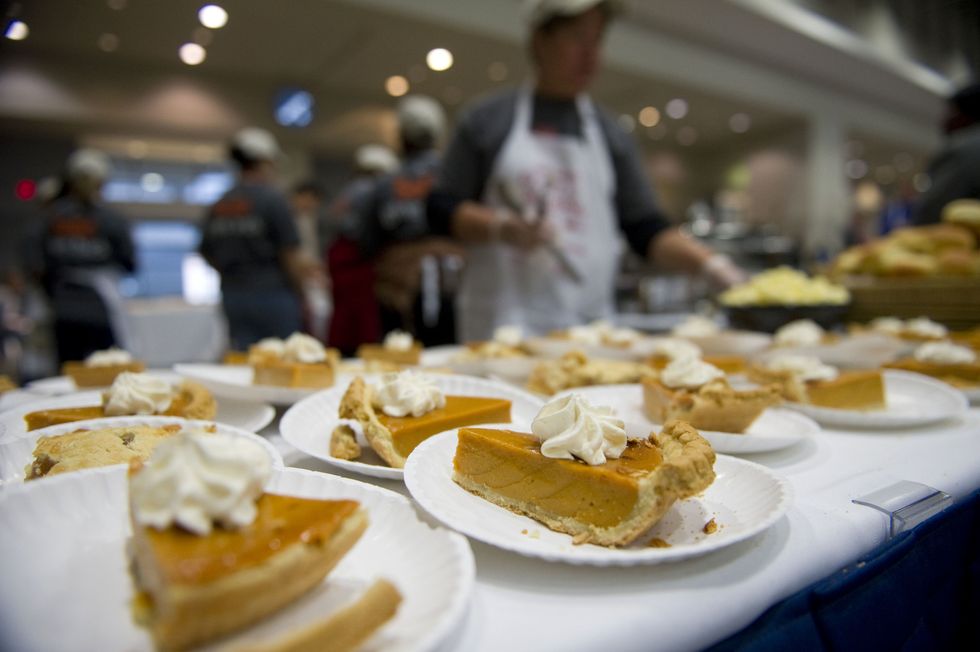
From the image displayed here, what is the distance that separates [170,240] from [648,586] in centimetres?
1252

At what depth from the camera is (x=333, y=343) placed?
527cm

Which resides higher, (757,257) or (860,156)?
(860,156)

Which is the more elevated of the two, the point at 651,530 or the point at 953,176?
the point at 953,176

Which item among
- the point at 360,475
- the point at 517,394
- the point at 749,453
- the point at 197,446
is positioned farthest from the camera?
the point at 517,394

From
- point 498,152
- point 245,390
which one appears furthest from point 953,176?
point 245,390

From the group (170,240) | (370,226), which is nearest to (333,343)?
(370,226)

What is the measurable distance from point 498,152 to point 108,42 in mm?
2901

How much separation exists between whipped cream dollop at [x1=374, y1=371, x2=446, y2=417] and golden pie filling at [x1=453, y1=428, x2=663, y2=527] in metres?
0.23

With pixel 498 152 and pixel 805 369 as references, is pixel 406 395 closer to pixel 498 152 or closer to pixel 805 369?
pixel 805 369

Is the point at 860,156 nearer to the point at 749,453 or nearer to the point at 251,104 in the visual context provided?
the point at 251,104

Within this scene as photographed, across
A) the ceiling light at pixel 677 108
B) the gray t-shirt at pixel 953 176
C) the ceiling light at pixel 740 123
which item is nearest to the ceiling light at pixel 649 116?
the ceiling light at pixel 677 108

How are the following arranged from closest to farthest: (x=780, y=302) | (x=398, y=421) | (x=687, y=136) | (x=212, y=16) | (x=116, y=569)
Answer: (x=116, y=569) < (x=398, y=421) < (x=780, y=302) < (x=212, y=16) < (x=687, y=136)

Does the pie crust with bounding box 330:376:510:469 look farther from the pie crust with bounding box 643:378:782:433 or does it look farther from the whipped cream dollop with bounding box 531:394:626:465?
the pie crust with bounding box 643:378:782:433

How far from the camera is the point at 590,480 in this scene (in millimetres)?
1043
